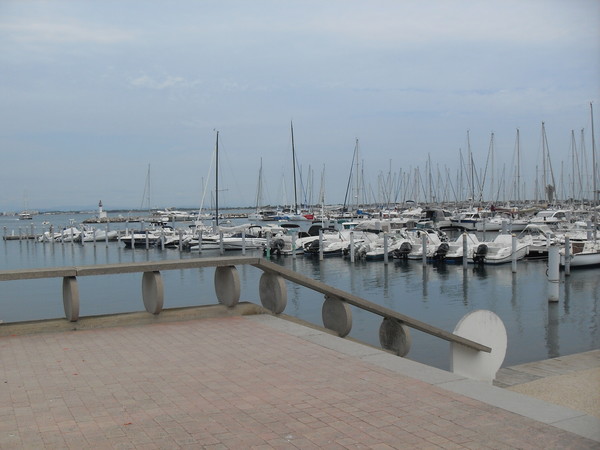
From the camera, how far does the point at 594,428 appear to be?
5609mm

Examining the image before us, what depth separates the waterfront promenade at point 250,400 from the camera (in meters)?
5.41

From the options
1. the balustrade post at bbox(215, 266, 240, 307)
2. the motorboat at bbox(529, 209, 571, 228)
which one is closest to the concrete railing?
the balustrade post at bbox(215, 266, 240, 307)

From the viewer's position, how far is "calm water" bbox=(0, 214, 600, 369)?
19.3 metres

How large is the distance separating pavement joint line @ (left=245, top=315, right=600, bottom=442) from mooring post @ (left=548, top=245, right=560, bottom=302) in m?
18.7

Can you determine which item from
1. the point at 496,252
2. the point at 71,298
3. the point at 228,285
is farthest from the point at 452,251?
the point at 71,298

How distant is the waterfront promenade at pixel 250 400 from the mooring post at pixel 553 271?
1851 cm

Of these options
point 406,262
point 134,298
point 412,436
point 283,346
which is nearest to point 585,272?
point 406,262

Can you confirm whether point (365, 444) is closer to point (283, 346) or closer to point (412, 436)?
point (412, 436)

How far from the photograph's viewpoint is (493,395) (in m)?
6.51

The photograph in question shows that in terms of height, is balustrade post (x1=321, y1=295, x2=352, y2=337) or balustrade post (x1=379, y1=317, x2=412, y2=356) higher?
balustrade post (x1=321, y1=295, x2=352, y2=337)

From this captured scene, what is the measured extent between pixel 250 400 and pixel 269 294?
485 cm

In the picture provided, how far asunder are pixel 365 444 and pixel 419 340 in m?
12.9

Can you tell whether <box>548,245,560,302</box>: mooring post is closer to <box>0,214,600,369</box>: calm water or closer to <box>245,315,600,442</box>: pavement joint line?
<box>0,214,600,369</box>: calm water

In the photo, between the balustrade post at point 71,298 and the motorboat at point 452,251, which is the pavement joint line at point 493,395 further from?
the motorboat at point 452,251
